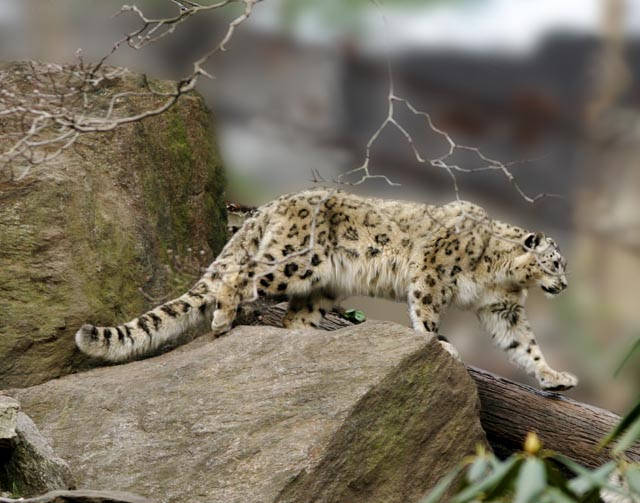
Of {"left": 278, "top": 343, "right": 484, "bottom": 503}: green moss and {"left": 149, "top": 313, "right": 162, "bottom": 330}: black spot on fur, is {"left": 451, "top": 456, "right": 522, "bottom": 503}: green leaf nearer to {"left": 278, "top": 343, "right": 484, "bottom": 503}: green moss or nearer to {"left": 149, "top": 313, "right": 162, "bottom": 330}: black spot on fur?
{"left": 278, "top": 343, "right": 484, "bottom": 503}: green moss

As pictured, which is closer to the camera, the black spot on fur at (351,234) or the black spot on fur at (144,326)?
the black spot on fur at (144,326)

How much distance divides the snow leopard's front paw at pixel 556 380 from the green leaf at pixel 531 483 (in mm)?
3687

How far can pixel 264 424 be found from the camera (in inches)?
175

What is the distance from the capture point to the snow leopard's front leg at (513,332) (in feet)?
19.6

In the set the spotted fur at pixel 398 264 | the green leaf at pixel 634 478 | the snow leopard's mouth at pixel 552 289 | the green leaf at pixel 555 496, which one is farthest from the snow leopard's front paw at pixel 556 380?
the green leaf at pixel 555 496

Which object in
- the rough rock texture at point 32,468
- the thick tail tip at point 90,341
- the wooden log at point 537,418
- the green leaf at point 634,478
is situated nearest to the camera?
the green leaf at point 634,478

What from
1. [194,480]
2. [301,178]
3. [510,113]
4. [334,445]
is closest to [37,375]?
[194,480]

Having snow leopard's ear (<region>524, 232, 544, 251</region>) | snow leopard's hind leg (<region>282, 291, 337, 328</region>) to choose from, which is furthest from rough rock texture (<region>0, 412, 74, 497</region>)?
snow leopard's ear (<region>524, 232, 544, 251</region>)

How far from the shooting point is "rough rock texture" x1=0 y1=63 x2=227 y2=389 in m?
4.97

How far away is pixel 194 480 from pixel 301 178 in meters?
3.36

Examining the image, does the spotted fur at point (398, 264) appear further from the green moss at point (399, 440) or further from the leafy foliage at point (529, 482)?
the leafy foliage at point (529, 482)

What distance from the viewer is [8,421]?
424 centimetres

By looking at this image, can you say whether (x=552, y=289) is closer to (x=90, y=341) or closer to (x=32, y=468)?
(x=90, y=341)

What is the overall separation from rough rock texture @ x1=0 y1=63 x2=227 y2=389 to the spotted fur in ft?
1.00
